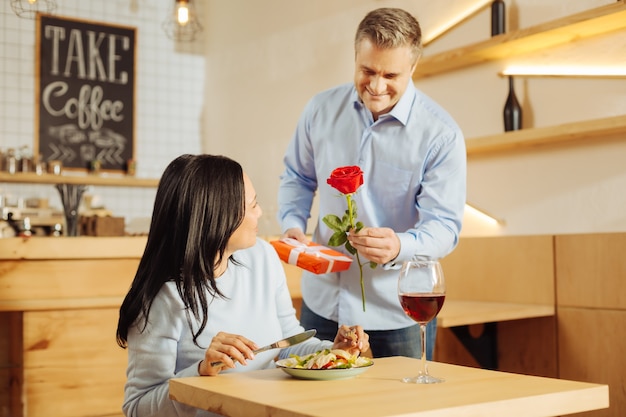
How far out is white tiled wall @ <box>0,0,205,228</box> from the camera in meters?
5.74

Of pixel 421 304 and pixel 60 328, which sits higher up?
Answer: pixel 421 304

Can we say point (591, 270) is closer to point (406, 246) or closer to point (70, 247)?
point (406, 246)

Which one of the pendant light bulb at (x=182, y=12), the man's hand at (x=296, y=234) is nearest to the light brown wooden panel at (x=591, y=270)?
the man's hand at (x=296, y=234)

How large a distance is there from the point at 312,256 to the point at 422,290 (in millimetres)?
779

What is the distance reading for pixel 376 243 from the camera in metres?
2.03

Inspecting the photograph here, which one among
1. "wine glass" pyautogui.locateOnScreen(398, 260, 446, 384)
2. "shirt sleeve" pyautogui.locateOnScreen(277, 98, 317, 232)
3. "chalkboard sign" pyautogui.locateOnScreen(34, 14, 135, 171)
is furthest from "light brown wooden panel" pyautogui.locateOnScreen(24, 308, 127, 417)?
"chalkboard sign" pyautogui.locateOnScreen(34, 14, 135, 171)

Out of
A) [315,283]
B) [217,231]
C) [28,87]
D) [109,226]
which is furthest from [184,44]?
[217,231]

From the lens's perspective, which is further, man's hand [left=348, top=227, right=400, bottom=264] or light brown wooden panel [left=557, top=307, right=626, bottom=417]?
light brown wooden panel [left=557, top=307, right=626, bottom=417]

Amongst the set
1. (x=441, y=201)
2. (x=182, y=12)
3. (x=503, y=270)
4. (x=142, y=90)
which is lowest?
(x=503, y=270)

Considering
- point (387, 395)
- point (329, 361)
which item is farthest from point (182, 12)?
point (387, 395)

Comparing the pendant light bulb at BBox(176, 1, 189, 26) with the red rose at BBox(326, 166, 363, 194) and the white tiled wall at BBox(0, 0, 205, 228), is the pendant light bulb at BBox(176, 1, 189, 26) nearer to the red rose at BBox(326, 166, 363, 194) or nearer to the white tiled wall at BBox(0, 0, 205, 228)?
the white tiled wall at BBox(0, 0, 205, 228)

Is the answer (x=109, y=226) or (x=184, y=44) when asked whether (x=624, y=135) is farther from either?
(x=184, y=44)

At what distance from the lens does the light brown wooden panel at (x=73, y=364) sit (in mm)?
3227

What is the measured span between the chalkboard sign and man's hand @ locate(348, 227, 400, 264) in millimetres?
4342
